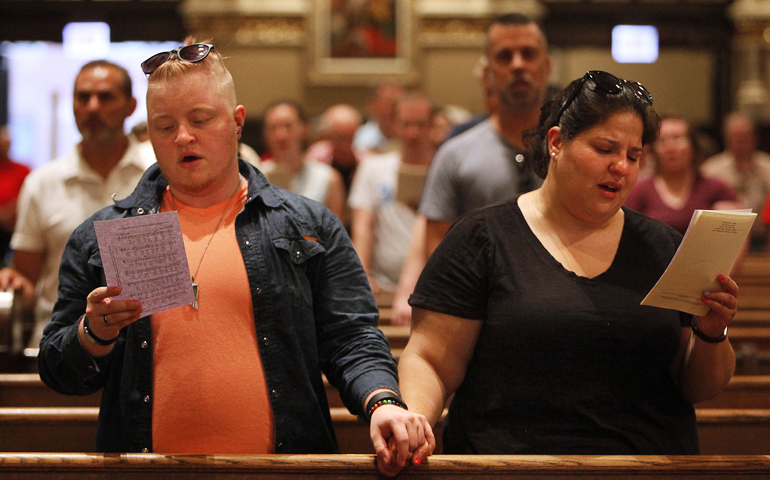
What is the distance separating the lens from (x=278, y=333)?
1722 millimetres

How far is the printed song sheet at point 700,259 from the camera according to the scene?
1.70 meters

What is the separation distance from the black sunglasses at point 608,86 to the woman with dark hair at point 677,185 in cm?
230

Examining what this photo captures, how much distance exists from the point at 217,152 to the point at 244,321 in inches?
14.3

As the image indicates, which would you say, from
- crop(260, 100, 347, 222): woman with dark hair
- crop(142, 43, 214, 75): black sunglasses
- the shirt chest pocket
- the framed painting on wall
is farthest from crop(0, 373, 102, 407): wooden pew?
the framed painting on wall

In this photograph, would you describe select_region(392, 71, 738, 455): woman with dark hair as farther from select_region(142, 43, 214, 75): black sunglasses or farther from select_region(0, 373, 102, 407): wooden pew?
select_region(0, 373, 102, 407): wooden pew

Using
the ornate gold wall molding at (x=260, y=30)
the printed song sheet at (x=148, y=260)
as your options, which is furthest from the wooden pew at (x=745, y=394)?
the ornate gold wall molding at (x=260, y=30)

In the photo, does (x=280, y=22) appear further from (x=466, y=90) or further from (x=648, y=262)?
(x=648, y=262)

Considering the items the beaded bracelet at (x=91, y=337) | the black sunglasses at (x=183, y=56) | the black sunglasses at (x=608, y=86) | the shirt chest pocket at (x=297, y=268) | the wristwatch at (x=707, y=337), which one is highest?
the black sunglasses at (x=183, y=56)

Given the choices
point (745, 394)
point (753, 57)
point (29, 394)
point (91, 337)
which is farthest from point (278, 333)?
point (753, 57)

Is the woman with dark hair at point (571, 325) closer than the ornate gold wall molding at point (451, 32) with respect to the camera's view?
Yes

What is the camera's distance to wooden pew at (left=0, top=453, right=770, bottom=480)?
5.19 feet

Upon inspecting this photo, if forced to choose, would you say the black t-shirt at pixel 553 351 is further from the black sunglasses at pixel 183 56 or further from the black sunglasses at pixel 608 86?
the black sunglasses at pixel 183 56

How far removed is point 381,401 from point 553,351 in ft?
1.43

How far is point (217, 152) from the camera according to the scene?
5.59 ft
